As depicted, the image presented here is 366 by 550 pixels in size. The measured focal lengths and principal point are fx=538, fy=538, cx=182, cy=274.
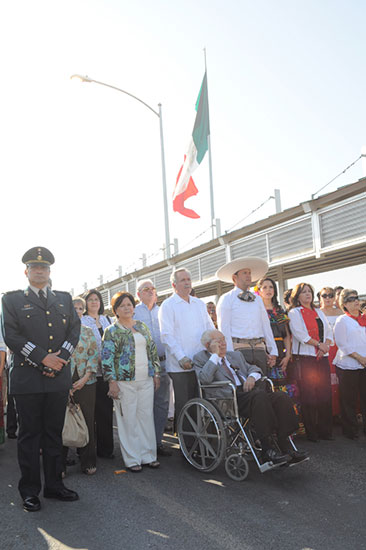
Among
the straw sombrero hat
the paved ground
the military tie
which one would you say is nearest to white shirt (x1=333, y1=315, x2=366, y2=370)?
the straw sombrero hat

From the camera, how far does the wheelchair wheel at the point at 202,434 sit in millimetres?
4559

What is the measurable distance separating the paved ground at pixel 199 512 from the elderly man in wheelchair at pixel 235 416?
196 millimetres

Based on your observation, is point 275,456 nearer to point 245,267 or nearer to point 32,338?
point 32,338

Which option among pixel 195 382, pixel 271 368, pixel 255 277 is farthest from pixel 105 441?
pixel 255 277

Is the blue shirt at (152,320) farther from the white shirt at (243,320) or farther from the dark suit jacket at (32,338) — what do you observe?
the dark suit jacket at (32,338)

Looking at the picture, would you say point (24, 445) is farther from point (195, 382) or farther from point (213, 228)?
point (213, 228)

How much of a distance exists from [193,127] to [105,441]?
12321 mm

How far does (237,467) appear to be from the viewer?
4.48 metres

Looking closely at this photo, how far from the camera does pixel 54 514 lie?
3.79 m

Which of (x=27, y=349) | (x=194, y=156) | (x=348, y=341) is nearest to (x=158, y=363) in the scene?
(x=27, y=349)

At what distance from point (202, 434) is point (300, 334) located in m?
1.92

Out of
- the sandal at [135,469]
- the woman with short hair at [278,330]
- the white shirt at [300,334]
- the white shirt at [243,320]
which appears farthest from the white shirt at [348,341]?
the sandal at [135,469]

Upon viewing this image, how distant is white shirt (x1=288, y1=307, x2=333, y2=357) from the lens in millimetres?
6148

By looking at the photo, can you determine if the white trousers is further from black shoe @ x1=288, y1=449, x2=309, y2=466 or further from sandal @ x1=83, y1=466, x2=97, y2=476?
black shoe @ x1=288, y1=449, x2=309, y2=466
